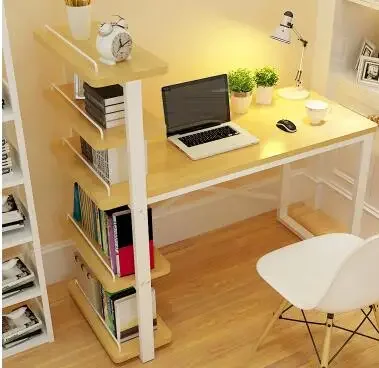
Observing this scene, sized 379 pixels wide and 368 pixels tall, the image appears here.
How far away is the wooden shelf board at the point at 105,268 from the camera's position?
249cm

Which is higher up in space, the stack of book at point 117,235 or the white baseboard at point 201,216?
the stack of book at point 117,235

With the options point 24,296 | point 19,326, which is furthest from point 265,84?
point 19,326

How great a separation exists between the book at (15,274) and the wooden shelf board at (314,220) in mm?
1537

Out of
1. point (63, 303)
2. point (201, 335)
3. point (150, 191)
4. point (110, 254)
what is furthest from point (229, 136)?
point (63, 303)

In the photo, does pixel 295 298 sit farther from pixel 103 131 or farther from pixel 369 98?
pixel 369 98

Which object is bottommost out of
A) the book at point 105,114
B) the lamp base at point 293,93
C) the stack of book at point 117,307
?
the stack of book at point 117,307

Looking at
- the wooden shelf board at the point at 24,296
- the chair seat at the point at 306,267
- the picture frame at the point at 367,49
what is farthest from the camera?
the picture frame at the point at 367,49

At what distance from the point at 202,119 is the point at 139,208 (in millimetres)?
615

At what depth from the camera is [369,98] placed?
10.3 ft

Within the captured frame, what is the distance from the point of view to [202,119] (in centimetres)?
277

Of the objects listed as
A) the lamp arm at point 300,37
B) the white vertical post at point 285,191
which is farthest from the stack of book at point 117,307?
the lamp arm at point 300,37

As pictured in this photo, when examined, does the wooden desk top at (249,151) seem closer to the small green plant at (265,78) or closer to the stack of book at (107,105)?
the small green plant at (265,78)

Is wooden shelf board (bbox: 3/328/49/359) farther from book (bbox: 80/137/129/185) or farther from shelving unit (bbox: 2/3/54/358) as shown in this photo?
book (bbox: 80/137/129/185)

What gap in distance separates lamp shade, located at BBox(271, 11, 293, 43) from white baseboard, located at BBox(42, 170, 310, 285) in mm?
894
